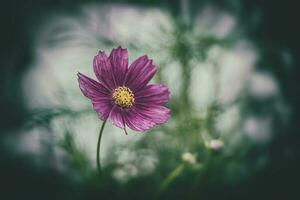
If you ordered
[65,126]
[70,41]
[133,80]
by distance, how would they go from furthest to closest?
1. [70,41]
2. [65,126]
3. [133,80]

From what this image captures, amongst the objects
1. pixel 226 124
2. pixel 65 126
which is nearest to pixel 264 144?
pixel 226 124

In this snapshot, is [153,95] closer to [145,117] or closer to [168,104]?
[145,117]

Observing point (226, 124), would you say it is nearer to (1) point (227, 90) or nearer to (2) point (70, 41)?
(1) point (227, 90)

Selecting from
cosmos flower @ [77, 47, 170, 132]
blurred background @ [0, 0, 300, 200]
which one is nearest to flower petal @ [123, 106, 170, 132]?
cosmos flower @ [77, 47, 170, 132]

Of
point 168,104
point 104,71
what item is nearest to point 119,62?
point 104,71

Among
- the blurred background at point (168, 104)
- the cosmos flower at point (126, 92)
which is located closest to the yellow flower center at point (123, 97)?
the cosmos flower at point (126, 92)

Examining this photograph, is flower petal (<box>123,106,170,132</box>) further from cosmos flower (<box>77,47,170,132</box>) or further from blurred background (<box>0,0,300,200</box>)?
Result: blurred background (<box>0,0,300,200</box>)
